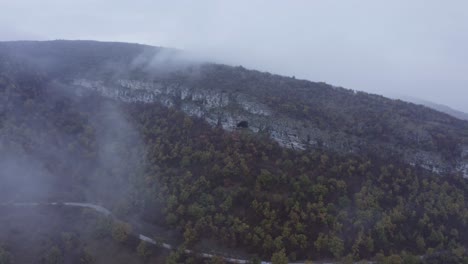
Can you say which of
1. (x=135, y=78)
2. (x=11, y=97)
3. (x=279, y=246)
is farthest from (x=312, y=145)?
(x=11, y=97)

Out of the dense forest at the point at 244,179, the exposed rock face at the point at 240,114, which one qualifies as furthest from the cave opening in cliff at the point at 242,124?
the dense forest at the point at 244,179

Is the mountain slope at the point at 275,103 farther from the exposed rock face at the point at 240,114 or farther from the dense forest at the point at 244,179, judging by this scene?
the dense forest at the point at 244,179

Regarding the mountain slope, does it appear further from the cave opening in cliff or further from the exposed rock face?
the cave opening in cliff

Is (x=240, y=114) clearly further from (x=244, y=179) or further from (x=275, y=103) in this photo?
(x=244, y=179)

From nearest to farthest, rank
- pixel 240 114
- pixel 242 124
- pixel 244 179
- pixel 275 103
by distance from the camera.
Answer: pixel 244 179, pixel 242 124, pixel 240 114, pixel 275 103

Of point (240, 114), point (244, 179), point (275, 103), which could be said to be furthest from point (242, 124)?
point (244, 179)
